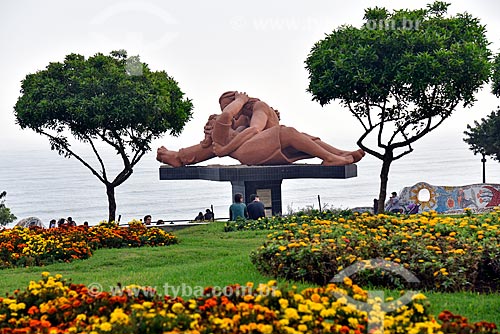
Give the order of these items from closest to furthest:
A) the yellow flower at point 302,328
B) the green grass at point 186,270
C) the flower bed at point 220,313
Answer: the yellow flower at point 302,328 → the flower bed at point 220,313 → the green grass at point 186,270

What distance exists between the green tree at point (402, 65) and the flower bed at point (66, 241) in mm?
6555

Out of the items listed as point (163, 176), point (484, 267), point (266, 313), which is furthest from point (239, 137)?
point (266, 313)

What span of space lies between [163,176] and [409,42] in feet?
26.2

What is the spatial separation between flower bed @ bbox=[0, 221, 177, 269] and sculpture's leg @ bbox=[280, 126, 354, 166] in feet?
22.6

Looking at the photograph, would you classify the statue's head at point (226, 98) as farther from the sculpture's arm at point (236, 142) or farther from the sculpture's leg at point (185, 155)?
the sculpture's arm at point (236, 142)

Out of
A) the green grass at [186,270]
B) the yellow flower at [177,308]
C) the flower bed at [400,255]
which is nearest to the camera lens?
the yellow flower at [177,308]

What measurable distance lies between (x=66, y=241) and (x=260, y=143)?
874 cm

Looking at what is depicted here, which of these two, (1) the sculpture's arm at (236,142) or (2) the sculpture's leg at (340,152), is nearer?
(2) the sculpture's leg at (340,152)

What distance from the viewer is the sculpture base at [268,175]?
65.1ft

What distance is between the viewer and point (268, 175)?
1995 centimetres

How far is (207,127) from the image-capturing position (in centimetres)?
2092

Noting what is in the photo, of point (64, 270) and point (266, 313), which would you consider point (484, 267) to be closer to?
point (266, 313)

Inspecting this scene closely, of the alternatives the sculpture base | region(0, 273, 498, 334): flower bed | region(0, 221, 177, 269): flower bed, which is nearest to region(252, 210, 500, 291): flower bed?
region(0, 273, 498, 334): flower bed

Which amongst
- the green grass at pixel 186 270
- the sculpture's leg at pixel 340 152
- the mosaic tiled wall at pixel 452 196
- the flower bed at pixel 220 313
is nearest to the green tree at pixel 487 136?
the mosaic tiled wall at pixel 452 196
